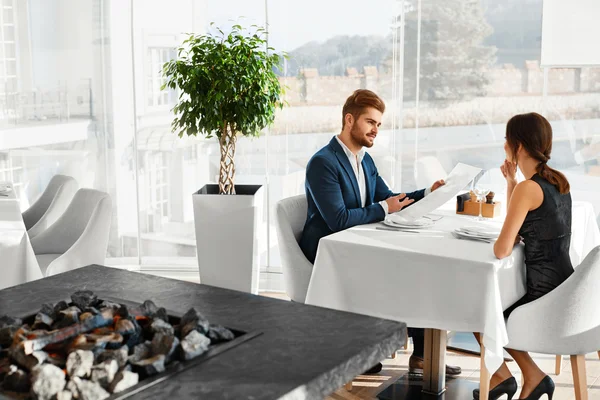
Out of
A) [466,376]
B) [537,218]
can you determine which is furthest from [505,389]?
[537,218]

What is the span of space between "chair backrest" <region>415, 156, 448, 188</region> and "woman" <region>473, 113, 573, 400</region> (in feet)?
8.24

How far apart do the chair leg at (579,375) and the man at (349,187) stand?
0.83m

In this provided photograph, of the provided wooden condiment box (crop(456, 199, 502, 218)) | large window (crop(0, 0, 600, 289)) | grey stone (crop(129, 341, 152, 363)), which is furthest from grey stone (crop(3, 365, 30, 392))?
large window (crop(0, 0, 600, 289))

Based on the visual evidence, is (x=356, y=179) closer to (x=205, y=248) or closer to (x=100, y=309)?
(x=205, y=248)

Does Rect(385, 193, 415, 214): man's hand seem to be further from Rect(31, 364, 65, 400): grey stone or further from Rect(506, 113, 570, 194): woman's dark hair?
Rect(31, 364, 65, 400): grey stone

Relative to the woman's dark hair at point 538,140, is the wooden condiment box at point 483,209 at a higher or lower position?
lower

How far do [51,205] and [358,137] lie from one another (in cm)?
237

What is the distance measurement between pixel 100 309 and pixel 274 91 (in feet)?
10.5

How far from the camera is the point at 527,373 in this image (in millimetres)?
3283

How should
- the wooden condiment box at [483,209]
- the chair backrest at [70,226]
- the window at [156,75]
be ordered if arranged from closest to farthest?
the wooden condiment box at [483,209] < the chair backrest at [70,226] < the window at [156,75]

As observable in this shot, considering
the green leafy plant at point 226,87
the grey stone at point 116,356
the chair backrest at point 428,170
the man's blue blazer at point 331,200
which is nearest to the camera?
the grey stone at point 116,356

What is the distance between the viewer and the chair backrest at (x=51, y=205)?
496cm

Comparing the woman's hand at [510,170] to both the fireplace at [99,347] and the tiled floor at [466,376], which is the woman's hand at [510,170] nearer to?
the tiled floor at [466,376]

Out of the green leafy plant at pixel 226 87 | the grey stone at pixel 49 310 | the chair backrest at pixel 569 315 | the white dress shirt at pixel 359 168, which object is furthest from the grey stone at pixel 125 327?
the green leafy plant at pixel 226 87
